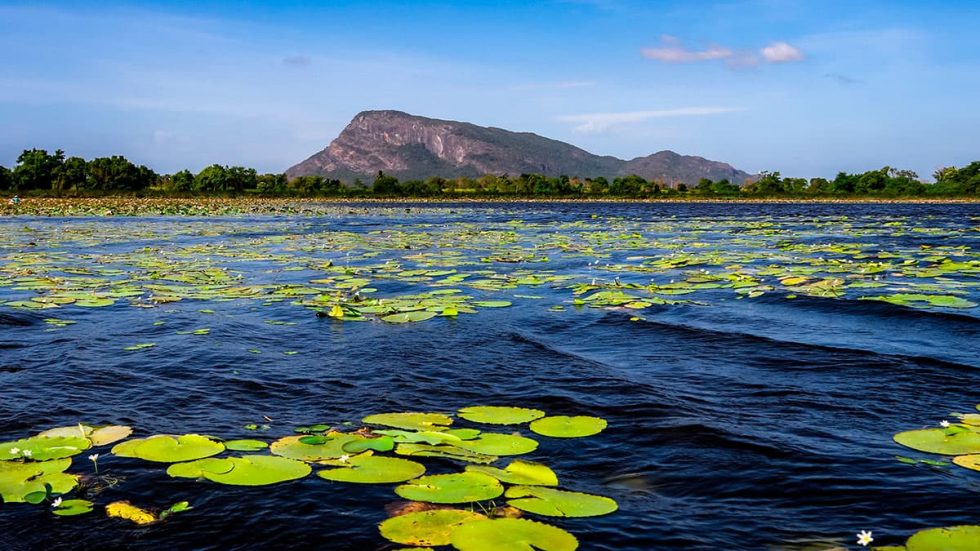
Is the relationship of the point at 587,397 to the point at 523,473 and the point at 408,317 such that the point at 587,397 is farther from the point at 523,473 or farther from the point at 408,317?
the point at 408,317

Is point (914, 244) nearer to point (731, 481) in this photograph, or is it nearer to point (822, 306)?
point (822, 306)

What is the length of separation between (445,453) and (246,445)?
4.66ft

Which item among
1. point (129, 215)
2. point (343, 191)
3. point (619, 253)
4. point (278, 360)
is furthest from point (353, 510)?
point (343, 191)

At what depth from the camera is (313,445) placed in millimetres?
4934

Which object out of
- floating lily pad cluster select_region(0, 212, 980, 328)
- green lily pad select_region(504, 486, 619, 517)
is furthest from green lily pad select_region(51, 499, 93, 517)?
floating lily pad cluster select_region(0, 212, 980, 328)

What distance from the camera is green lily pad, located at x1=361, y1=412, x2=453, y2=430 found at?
546 centimetres

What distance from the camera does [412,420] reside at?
5590 mm

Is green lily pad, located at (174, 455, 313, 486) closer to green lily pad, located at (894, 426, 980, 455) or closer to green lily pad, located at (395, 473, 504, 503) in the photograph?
green lily pad, located at (395, 473, 504, 503)

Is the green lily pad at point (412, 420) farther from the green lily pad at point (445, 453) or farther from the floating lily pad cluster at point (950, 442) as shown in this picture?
the floating lily pad cluster at point (950, 442)

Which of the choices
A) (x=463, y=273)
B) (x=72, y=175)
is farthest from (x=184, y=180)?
(x=463, y=273)

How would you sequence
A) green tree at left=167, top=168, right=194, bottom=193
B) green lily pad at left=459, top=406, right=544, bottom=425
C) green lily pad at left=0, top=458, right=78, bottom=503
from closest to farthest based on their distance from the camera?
green lily pad at left=0, top=458, right=78, bottom=503, green lily pad at left=459, top=406, right=544, bottom=425, green tree at left=167, top=168, right=194, bottom=193

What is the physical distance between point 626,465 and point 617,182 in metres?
131

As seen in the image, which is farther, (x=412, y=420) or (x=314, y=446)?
(x=412, y=420)

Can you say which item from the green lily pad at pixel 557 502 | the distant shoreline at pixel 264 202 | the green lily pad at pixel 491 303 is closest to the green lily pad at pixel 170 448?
the green lily pad at pixel 557 502
